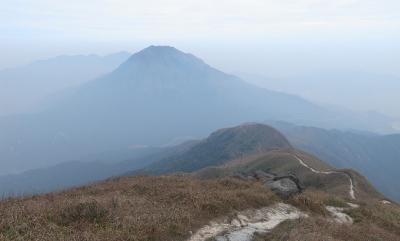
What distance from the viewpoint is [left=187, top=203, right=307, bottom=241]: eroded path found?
68.8ft

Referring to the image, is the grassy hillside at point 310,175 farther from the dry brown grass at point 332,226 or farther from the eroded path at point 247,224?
the eroded path at point 247,224

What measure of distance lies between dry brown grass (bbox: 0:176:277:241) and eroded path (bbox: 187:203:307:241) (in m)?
0.52

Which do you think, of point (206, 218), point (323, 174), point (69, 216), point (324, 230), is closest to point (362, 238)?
point (324, 230)

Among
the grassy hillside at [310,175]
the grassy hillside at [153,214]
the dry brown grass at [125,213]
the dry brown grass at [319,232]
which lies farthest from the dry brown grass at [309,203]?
the grassy hillside at [310,175]

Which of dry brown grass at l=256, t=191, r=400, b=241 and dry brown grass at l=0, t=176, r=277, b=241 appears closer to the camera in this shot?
dry brown grass at l=0, t=176, r=277, b=241

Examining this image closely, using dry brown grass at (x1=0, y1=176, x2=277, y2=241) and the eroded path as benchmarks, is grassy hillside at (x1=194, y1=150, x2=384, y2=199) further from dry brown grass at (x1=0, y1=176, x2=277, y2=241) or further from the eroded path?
dry brown grass at (x1=0, y1=176, x2=277, y2=241)

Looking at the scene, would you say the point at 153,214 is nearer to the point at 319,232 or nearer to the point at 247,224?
the point at 247,224

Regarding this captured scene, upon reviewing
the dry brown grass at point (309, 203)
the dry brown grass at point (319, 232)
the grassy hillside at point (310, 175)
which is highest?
the dry brown grass at point (319, 232)

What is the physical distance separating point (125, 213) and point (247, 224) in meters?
6.72

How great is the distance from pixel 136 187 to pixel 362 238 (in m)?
13.6

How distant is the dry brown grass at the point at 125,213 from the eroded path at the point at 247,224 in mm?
522

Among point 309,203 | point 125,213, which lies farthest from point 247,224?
point 309,203

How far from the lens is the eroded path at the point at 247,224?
2098 cm

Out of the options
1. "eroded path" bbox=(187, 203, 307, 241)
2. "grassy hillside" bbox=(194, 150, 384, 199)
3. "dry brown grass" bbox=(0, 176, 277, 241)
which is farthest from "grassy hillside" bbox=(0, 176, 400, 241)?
"grassy hillside" bbox=(194, 150, 384, 199)
